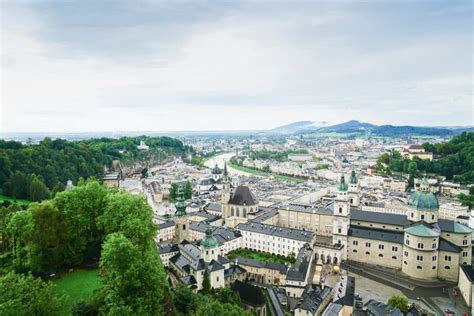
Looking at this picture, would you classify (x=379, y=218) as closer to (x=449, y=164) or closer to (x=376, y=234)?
(x=376, y=234)

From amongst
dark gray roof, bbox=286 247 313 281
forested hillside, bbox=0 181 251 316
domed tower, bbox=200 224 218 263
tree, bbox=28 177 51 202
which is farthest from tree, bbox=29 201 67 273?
tree, bbox=28 177 51 202

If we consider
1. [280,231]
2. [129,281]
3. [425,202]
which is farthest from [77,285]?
[425,202]

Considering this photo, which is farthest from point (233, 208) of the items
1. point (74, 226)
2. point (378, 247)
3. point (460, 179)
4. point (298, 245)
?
point (460, 179)

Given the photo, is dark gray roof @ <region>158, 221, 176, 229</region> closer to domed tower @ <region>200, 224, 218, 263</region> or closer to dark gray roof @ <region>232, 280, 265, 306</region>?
domed tower @ <region>200, 224, 218, 263</region>

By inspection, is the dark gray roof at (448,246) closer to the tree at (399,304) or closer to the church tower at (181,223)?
the tree at (399,304)

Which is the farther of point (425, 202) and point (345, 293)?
point (425, 202)

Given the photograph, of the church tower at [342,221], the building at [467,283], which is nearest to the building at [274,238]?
the church tower at [342,221]
